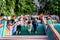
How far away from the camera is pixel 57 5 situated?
52.0ft

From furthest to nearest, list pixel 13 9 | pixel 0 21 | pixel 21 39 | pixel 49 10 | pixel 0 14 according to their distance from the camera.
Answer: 1. pixel 49 10
2. pixel 13 9
3. pixel 0 14
4. pixel 0 21
5. pixel 21 39

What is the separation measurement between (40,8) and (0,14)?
4.58 m

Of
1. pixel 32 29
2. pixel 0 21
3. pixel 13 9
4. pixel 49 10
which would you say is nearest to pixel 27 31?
pixel 32 29

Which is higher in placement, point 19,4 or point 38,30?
point 19,4

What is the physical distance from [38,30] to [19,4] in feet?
20.0

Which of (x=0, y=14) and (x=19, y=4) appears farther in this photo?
(x=19, y=4)

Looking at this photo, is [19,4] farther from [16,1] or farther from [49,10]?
[49,10]

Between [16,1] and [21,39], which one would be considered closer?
[21,39]

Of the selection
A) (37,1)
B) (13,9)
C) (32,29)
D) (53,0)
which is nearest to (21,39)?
(32,29)

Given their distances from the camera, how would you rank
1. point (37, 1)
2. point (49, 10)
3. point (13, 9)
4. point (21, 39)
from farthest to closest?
point (37, 1) < point (49, 10) < point (13, 9) < point (21, 39)

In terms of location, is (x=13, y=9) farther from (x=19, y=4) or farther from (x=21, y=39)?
(x=21, y=39)

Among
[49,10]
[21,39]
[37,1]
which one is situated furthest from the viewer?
[37,1]

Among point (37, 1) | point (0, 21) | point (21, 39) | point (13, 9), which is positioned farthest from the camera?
point (37, 1)

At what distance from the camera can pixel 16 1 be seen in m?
15.5
